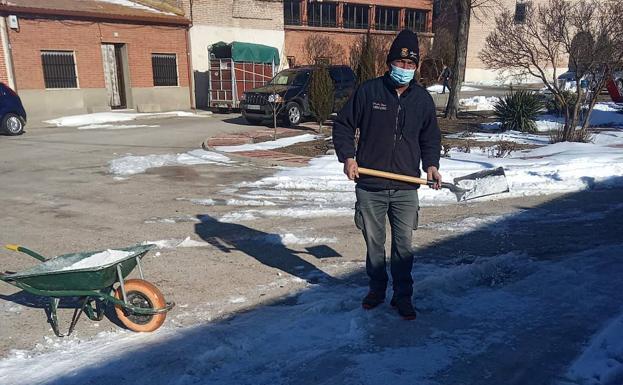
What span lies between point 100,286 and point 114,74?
19.5 m

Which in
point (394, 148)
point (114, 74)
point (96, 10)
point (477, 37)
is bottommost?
point (394, 148)

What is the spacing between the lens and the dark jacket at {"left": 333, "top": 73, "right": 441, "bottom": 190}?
11.4 feet

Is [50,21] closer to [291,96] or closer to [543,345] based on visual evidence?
[291,96]

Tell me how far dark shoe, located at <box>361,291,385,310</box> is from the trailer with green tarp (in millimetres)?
18101

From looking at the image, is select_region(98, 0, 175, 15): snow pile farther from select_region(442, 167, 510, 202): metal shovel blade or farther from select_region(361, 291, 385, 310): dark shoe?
select_region(361, 291, 385, 310): dark shoe

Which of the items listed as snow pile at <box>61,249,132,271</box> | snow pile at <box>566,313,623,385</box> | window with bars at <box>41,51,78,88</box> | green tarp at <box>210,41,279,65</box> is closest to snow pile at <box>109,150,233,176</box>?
snow pile at <box>61,249,132,271</box>

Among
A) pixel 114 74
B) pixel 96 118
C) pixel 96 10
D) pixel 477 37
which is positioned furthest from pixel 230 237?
pixel 477 37

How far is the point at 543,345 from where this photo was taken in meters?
3.27

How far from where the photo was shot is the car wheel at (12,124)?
1426 cm

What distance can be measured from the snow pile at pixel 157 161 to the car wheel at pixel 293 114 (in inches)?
186

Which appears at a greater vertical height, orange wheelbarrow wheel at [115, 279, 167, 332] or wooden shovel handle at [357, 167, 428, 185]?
wooden shovel handle at [357, 167, 428, 185]

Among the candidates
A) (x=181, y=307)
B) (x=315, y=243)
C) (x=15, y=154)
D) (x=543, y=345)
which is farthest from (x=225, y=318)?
(x=15, y=154)

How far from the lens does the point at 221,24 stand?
23.7 m

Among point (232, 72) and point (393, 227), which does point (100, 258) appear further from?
point (232, 72)
